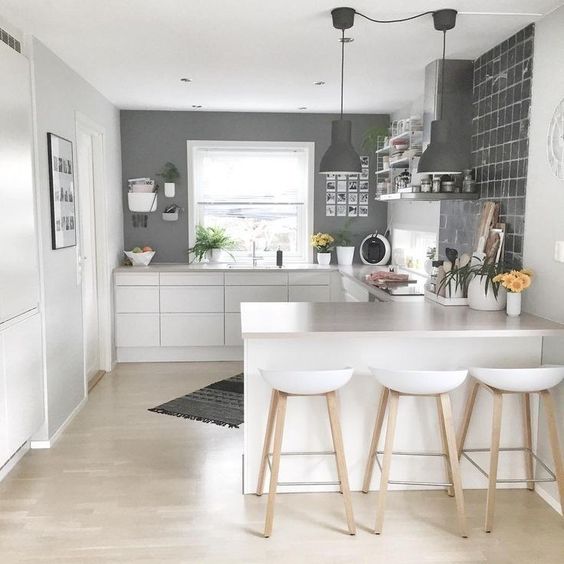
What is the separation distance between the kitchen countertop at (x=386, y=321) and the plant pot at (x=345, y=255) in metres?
2.37

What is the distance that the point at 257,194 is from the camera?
6219 millimetres

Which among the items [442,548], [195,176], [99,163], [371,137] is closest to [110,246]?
[99,163]

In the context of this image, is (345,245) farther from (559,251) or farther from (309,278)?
(559,251)

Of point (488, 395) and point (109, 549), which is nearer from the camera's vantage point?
point (109, 549)

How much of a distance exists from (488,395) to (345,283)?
249 cm

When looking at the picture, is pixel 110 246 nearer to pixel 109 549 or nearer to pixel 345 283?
pixel 345 283

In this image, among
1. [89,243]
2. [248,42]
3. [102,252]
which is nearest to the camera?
[248,42]

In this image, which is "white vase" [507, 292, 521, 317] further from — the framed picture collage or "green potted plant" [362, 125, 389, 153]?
the framed picture collage

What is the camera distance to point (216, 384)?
5078 mm

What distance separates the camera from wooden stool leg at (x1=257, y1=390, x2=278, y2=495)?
9.64ft

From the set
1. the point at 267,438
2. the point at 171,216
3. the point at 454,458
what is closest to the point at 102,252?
the point at 171,216

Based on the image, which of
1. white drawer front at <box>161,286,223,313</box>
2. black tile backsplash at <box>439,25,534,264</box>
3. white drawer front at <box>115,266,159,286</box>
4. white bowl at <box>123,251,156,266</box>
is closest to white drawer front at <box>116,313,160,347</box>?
white drawer front at <box>161,286,223,313</box>

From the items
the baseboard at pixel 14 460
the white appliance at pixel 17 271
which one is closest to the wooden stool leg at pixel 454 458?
the white appliance at pixel 17 271

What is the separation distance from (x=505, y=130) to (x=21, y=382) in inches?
120
